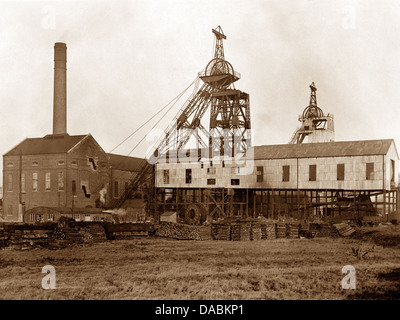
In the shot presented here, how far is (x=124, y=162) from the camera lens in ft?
166

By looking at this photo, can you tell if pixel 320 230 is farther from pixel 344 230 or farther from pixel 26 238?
pixel 26 238

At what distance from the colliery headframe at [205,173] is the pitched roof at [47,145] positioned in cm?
8

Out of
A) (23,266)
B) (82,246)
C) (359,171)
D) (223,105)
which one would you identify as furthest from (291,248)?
(223,105)

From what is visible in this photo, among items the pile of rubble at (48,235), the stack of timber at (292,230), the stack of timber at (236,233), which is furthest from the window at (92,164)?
the stack of timber at (292,230)

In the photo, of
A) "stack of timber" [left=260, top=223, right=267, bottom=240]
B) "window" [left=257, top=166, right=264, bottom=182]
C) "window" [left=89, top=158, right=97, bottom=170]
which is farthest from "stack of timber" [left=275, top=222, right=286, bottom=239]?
"window" [left=89, top=158, right=97, bottom=170]

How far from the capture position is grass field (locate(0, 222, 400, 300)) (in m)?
13.0

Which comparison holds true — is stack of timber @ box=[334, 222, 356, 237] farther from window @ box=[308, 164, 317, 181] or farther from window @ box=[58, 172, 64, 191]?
window @ box=[58, 172, 64, 191]

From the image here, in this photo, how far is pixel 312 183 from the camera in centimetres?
3553

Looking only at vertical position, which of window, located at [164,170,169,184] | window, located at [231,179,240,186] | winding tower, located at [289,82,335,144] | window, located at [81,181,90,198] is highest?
winding tower, located at [289,82,335,144]

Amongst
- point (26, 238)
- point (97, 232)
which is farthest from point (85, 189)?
point (26, 238)

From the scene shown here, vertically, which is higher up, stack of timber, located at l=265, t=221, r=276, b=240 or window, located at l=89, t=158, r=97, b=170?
window, located at l=89, t=158, r=97, b=170

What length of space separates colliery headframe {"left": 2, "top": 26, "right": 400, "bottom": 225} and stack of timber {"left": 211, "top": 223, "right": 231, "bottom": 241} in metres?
8.89

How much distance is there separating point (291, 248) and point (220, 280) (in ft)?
27.6

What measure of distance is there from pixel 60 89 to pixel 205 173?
44.3ft
